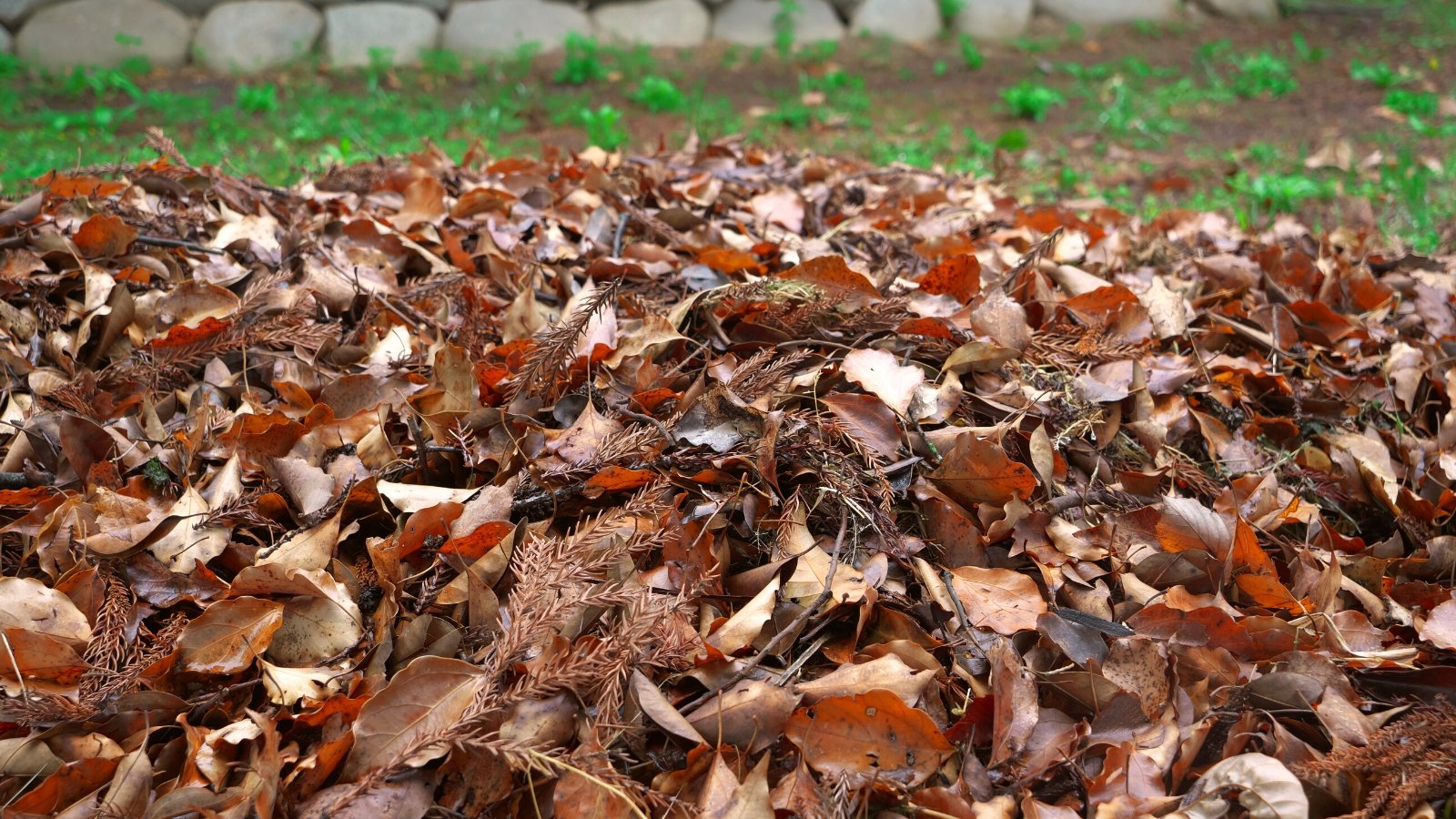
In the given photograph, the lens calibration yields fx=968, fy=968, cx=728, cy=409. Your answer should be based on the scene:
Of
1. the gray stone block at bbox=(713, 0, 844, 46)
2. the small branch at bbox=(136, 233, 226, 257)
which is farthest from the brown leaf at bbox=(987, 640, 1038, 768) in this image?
the gray stone block at bbox=(713, 0, 844, 46)

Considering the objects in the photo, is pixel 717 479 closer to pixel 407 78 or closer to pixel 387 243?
pixel 387 243

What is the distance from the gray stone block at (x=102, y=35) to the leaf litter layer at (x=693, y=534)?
460 centimetres

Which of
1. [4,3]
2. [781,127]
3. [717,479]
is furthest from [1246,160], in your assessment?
[4,3]

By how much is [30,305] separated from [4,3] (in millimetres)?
5361

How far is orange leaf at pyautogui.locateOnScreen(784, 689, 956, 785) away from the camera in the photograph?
3.35 ft

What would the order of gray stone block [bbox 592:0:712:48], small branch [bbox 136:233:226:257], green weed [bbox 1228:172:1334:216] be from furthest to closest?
1. gray stone block [bbox 592:0:712:48]
2. green weed [bbox 1228:172:1334:216]
3. small branch [bbox 136:233:226:257]

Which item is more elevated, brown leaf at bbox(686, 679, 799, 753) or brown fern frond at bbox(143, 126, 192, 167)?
brown fern frond at bbox(143, 126, 192, 167)

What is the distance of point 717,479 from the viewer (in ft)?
4.14

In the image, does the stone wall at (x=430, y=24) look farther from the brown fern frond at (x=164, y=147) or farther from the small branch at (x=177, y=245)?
the small branch at (x=177, y=245)

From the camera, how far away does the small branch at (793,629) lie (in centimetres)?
107

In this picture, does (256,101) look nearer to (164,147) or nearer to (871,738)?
(164,147)

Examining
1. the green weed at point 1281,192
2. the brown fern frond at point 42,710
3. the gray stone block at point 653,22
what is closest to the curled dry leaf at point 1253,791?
the brown fern frond at point 42,710

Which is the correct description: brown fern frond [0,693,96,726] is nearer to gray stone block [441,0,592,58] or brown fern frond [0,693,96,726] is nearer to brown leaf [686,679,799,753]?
brown leaf [686,679,799,753]

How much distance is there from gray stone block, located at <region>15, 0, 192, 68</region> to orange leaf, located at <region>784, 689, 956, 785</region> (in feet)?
20.2
